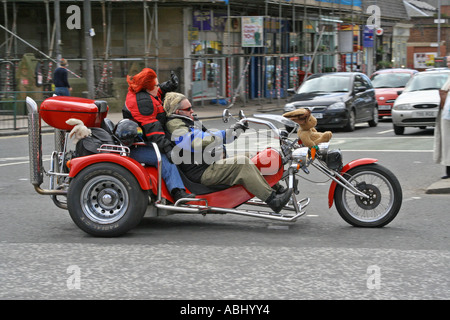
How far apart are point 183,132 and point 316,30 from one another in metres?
34.6

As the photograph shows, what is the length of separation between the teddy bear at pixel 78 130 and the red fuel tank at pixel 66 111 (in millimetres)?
85

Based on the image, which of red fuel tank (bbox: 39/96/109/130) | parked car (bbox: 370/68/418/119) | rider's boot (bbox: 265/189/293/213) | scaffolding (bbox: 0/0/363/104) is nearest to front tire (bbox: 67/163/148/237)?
red fuel tank (bbox: 39/96/109/130)

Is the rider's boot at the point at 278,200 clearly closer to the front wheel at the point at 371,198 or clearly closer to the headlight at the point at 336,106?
the front wheel at the point at 371,198

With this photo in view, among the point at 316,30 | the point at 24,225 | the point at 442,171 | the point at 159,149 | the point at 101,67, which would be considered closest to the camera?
the point at 159,149

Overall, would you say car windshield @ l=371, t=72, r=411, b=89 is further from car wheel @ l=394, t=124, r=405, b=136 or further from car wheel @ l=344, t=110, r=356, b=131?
car wheel @ l=394, t=124, r=405, b=136

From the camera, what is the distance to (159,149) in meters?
7.25

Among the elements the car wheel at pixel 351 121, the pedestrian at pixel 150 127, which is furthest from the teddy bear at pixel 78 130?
the car wheel at pixel 351 121

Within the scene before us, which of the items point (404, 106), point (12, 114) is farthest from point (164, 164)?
point (12, 114)

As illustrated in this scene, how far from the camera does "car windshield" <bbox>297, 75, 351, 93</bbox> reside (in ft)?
68.0

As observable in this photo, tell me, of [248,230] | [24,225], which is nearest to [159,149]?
[248,230]

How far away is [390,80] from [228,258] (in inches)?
830

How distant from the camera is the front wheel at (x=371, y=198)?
730cm
